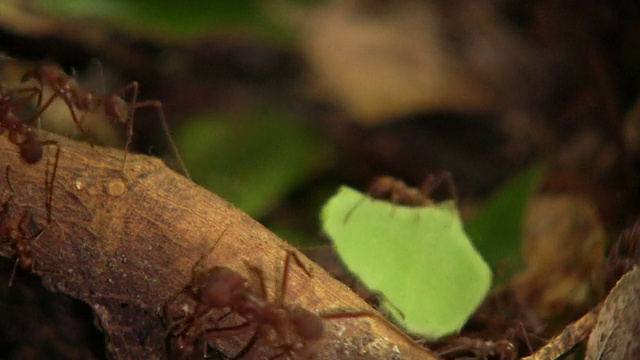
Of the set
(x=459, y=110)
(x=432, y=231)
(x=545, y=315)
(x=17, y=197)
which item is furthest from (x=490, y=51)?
(x=17, y=197)

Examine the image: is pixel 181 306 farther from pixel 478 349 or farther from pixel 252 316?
pixel 478 349

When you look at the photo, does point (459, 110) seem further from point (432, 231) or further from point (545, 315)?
point (432, 231)

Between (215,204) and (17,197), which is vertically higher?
(215,204)

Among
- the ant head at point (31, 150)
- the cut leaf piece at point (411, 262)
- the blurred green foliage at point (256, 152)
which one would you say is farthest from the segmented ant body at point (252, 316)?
the blurred green foliage at point (256, 152)

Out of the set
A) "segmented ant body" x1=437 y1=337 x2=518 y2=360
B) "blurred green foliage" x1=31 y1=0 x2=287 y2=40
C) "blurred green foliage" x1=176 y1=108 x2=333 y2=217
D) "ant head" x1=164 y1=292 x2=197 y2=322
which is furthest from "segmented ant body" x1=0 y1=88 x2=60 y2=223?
"blurred green foliage" x1=31 y1=0 x2=287 y2=40

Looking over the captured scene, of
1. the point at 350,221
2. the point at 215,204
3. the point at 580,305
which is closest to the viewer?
the point at 215,204

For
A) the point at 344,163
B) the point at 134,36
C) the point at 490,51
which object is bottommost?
the point at 344,163

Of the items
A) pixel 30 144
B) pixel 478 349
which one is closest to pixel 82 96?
pixel 30 144

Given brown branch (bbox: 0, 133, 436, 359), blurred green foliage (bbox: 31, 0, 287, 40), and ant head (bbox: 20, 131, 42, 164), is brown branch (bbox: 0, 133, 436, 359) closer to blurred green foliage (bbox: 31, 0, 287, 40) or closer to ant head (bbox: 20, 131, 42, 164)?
ant head (bbox: 20, 131, 42, 164)
